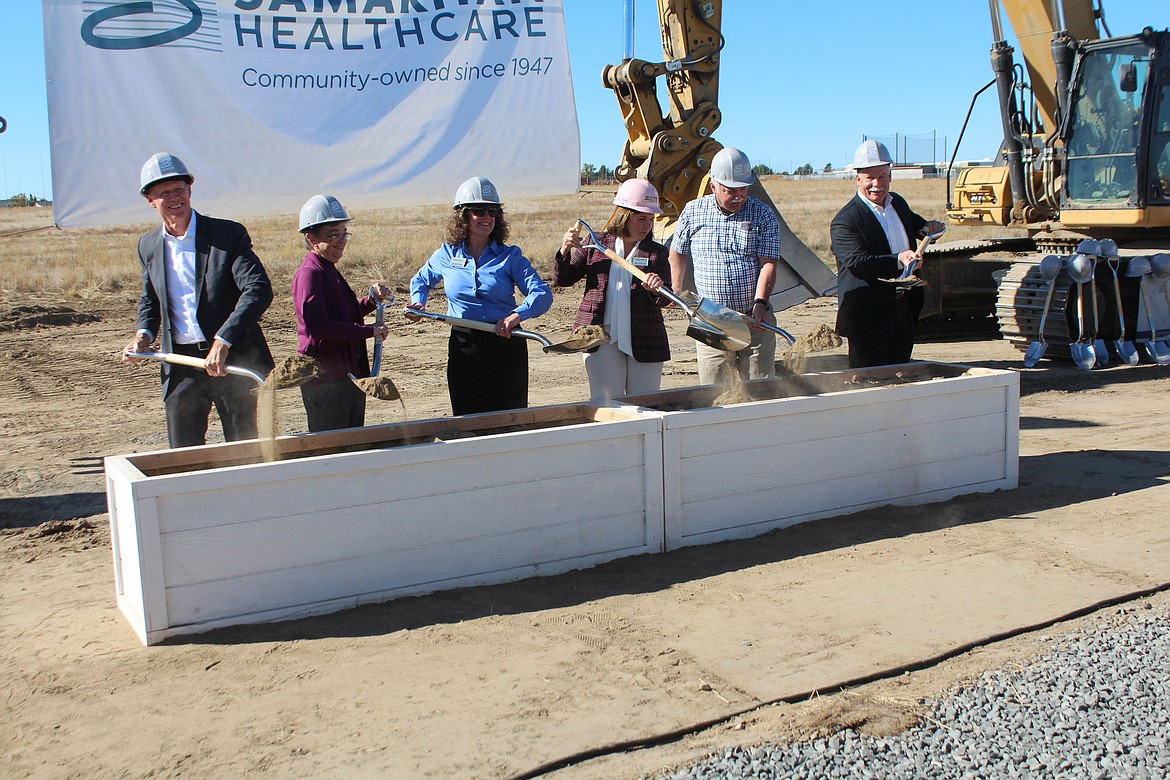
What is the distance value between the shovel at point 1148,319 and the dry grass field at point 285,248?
4.66 m

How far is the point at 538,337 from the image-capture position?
16.8ft

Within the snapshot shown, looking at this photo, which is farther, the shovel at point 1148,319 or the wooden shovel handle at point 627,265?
the shovel at point 1148,319

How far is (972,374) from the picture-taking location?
586 cm

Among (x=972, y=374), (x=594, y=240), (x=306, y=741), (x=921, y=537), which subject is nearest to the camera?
(x=306, y=741)

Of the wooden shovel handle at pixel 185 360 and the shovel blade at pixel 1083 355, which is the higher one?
the wooden shovel handle at pixel 185 360

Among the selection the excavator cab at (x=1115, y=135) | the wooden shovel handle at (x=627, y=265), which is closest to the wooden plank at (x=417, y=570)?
the wooden shovel handle at (x=627, y=265)

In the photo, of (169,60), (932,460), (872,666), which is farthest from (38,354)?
(872,666)

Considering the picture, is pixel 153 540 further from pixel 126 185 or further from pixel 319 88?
pixel 319 88

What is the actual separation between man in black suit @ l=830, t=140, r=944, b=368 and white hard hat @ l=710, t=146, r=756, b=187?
574mm

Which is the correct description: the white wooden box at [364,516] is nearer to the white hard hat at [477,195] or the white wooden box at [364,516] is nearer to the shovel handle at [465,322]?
the shovel handle at [465,322]

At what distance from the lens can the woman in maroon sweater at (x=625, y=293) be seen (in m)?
5.38

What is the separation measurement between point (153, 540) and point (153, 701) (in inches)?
23.3

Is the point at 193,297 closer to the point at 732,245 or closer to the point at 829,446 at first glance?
the point at 732,245

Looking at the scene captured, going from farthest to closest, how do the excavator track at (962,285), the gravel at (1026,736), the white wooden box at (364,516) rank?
the excavator track at (962,285) < the white wooden box at (364,516) < the gravel at (1026,736)
